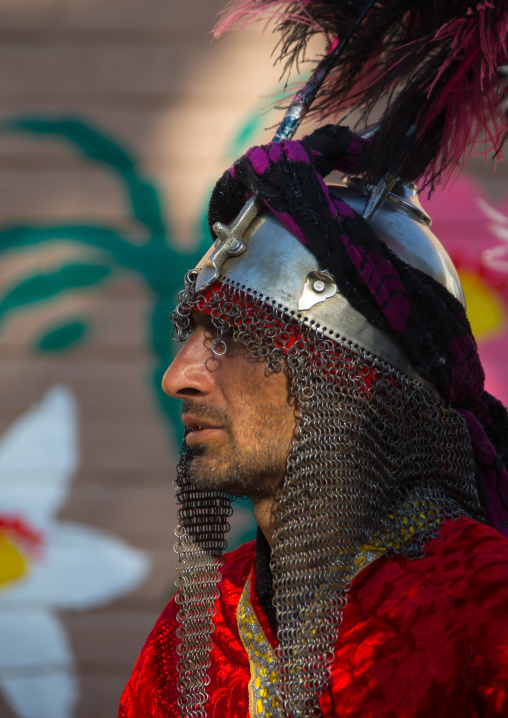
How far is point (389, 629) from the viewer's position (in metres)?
1.48

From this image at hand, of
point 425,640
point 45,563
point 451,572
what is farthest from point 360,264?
point 45,563

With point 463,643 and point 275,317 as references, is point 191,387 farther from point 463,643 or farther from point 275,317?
point 463,643

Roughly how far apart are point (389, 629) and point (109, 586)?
2430 millimetres

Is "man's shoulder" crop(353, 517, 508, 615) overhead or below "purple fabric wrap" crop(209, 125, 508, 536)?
below

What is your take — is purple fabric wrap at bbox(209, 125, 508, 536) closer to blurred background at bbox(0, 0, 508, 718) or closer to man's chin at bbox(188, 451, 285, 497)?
man's chin at bbox(188, 451, 285, 497)

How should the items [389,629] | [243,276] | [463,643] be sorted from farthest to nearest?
[243,276], [389,629], [463,643]

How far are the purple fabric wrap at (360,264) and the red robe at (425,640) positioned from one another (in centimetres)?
37

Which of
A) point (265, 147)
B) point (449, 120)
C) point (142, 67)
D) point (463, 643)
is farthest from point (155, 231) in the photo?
point (463, 643)

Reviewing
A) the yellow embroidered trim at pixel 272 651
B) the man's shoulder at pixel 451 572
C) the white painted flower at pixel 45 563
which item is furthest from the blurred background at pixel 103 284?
the man's shoulder at pixel 451 572

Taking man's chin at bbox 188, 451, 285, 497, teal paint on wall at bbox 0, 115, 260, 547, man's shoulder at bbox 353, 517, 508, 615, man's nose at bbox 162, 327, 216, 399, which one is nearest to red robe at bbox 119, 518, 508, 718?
man's shoulder at bbox 353, 517, 508, 615

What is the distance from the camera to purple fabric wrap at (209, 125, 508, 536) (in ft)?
5.45

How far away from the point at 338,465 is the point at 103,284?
2.33m

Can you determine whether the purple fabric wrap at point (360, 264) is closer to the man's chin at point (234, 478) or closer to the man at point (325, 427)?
the man at point (325, 427)

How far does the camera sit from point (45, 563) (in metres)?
3.63
